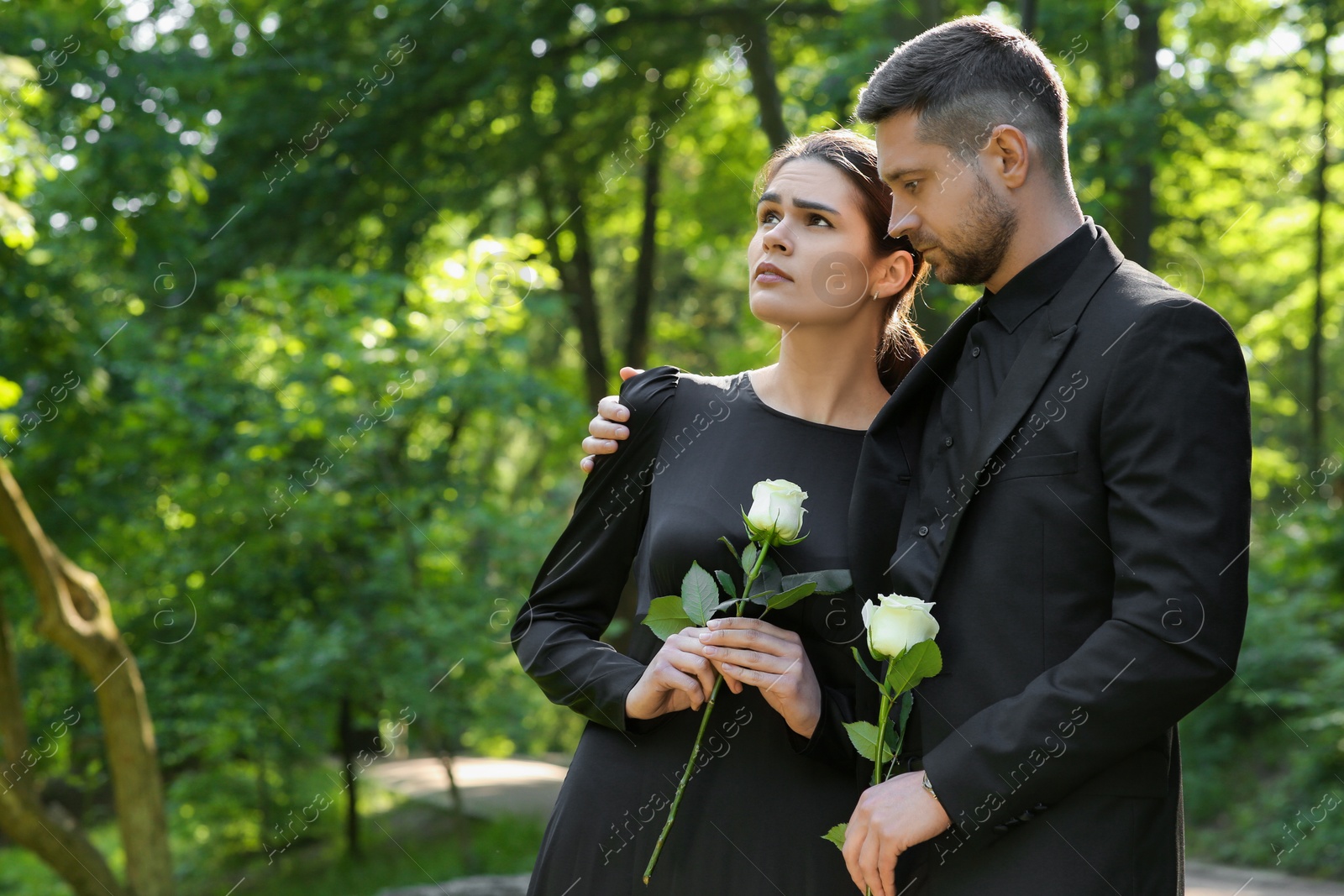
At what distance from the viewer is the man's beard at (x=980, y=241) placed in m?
1.88

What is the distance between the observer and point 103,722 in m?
7.03

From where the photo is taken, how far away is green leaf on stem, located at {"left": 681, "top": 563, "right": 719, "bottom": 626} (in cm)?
213

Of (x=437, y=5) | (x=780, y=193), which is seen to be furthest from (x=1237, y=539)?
(x=437, y=5)

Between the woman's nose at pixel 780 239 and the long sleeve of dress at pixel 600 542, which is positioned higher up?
the woman's nose at pixel 780 239

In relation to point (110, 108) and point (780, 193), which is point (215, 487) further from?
point (780, 193)

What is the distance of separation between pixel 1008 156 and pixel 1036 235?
137 mm

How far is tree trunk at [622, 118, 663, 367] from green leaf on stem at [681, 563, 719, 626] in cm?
1065

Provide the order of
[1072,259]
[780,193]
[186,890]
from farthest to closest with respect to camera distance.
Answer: [186,890] → [780,193] → [1072,259]

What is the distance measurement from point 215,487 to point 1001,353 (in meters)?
6.95

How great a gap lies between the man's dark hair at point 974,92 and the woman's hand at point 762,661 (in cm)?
88

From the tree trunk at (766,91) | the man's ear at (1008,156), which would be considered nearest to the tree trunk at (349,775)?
the tree trunk at (766,91)

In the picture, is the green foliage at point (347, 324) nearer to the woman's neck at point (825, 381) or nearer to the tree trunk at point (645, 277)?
the tree trunk at point (645, 277)

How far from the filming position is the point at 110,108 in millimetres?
7746

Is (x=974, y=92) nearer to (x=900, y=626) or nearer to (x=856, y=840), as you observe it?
(x=900, y=626)
